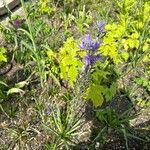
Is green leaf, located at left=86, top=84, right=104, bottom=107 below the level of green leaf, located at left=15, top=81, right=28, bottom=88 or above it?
below

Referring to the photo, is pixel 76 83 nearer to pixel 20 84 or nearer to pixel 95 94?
pixel 95 94

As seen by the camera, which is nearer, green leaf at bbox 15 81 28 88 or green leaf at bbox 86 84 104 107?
green leaf at bbox 86 84 104 107

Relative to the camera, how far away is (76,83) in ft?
9.26

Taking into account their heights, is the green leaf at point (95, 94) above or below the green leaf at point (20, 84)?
below

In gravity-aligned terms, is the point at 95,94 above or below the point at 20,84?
below

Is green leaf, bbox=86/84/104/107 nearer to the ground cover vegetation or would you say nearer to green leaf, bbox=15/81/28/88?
the ground cover vegetation

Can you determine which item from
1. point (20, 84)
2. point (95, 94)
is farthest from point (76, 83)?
point (20, 84)

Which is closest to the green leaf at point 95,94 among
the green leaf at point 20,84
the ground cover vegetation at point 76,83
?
the ground cover vegetation at point 76,83

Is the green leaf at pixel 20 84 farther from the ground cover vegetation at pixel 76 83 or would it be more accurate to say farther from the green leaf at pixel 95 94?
the green leaf at pixel 95 94

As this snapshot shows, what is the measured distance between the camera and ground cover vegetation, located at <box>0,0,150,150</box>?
9.32 ft

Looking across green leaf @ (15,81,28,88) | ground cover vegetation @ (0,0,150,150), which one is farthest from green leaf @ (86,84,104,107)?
green leaf @ (15,81,28,88)

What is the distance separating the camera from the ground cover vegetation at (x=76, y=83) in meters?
2.84

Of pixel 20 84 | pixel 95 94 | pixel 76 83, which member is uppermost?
pixel 20 84

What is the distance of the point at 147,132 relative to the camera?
2.95m
